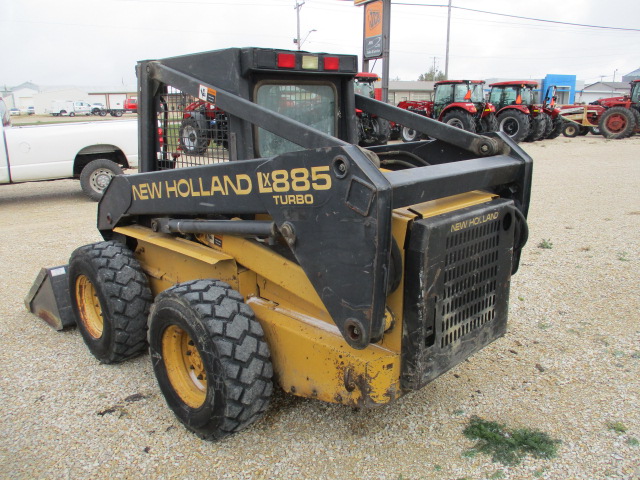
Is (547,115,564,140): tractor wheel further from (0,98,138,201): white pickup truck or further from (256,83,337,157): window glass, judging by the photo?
(256,83,337,157): window glass

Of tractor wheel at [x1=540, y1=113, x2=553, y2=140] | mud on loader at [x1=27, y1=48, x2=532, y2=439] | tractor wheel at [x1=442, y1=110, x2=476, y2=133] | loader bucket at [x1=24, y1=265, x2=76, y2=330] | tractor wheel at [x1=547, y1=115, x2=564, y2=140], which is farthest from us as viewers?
tractor wheel at [x1=547, y1=115, x2=564, y2=140]

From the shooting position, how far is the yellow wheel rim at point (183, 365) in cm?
287

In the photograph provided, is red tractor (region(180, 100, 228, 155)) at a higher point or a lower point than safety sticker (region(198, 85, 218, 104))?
lower

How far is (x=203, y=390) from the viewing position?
113 inches

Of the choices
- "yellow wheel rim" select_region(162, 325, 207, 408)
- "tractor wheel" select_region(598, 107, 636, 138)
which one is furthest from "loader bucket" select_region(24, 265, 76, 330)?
"tractor wheel" select_region(598, 107, 636, 138)

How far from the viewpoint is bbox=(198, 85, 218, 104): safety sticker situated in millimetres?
2795

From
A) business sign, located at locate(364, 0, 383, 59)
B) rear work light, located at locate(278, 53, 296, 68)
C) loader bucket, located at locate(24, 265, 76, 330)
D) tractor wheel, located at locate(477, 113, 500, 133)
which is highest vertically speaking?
business sign, located at locate(364, 0, 383, 59)

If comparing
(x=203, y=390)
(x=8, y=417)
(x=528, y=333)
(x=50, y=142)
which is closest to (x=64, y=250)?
(x=50, y=142)

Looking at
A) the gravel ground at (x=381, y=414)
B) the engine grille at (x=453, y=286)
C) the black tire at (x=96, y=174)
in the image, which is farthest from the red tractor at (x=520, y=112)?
the engine grille at (x=453, y=286)

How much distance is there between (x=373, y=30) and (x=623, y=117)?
10.6 metres

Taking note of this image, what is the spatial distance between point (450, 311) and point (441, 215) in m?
0.46

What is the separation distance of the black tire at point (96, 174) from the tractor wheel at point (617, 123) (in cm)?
1842

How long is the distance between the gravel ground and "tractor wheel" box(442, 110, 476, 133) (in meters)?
13.6

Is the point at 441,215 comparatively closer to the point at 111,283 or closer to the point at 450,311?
the point at 450,311
